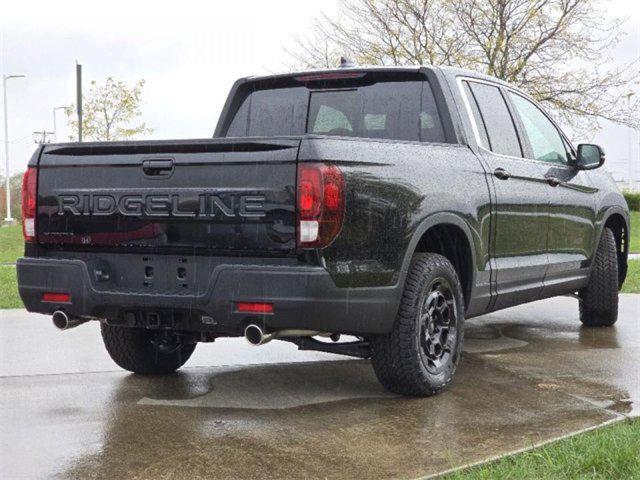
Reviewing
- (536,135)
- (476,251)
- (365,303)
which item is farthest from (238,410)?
(536,135)

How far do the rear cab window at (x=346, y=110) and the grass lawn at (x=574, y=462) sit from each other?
227cm

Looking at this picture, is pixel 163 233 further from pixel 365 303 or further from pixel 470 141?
pixel 470 141

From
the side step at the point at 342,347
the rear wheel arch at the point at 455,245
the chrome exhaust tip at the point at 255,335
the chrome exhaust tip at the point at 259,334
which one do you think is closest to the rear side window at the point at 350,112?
the rear wheel arch at the point at 455,245

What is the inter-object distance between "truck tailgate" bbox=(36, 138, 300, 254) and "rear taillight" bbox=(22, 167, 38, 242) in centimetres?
4

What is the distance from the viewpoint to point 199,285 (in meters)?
4.81

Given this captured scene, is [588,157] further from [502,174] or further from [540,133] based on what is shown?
[502,174]

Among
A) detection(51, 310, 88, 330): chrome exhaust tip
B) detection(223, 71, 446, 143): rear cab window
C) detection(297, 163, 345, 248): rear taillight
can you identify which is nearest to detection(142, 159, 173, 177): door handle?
detection(297, 163, 345, 248): rear taillight

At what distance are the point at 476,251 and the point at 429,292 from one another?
0.62m

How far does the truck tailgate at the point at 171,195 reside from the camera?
4.66 metres

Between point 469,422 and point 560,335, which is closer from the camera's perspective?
point 469,422

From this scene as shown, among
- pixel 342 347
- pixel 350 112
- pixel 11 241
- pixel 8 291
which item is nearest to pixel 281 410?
pixel 342 347

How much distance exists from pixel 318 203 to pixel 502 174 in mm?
1961

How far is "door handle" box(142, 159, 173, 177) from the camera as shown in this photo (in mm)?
4902

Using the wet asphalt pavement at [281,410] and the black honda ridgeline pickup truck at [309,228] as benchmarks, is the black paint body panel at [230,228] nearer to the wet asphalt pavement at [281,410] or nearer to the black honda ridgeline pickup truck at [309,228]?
the black honda ridgeline pickup truck at [309,228]
